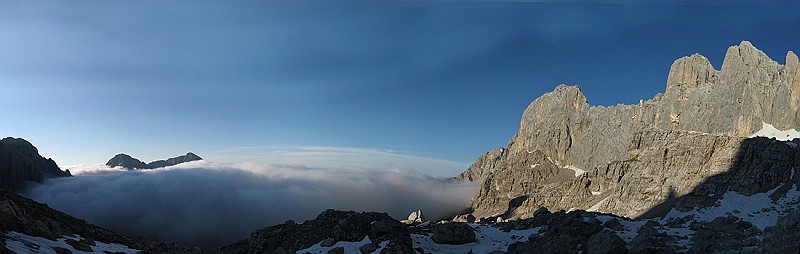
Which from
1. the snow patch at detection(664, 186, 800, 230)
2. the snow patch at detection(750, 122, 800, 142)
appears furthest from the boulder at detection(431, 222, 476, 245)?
the snow patch at detection(750, 122, 800, 142)

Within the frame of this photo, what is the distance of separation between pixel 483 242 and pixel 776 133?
20299 cm

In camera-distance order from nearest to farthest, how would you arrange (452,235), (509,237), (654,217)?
(452,235) < (509,237) < (654,217)

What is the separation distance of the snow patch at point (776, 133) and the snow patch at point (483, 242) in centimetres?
18495

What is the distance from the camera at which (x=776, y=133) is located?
172250 millimetres

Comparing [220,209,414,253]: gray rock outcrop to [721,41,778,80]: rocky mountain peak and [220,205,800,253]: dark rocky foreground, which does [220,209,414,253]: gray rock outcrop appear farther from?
[721,41,778,80]: rocky mountain peak

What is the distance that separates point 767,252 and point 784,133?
661 ft

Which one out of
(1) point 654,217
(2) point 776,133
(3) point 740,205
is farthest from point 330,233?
(2) point 776,133

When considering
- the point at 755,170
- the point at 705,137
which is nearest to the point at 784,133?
the point at 705,137

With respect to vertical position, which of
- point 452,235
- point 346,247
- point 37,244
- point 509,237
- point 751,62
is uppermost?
point 751,62

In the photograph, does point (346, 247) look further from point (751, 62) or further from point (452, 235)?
point (751, 62)

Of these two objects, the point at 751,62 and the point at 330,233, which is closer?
the point at 330,233

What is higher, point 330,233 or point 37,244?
point 37,244

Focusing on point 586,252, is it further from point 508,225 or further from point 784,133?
point 784,133

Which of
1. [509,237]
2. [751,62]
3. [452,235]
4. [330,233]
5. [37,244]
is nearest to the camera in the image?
[37,244]
